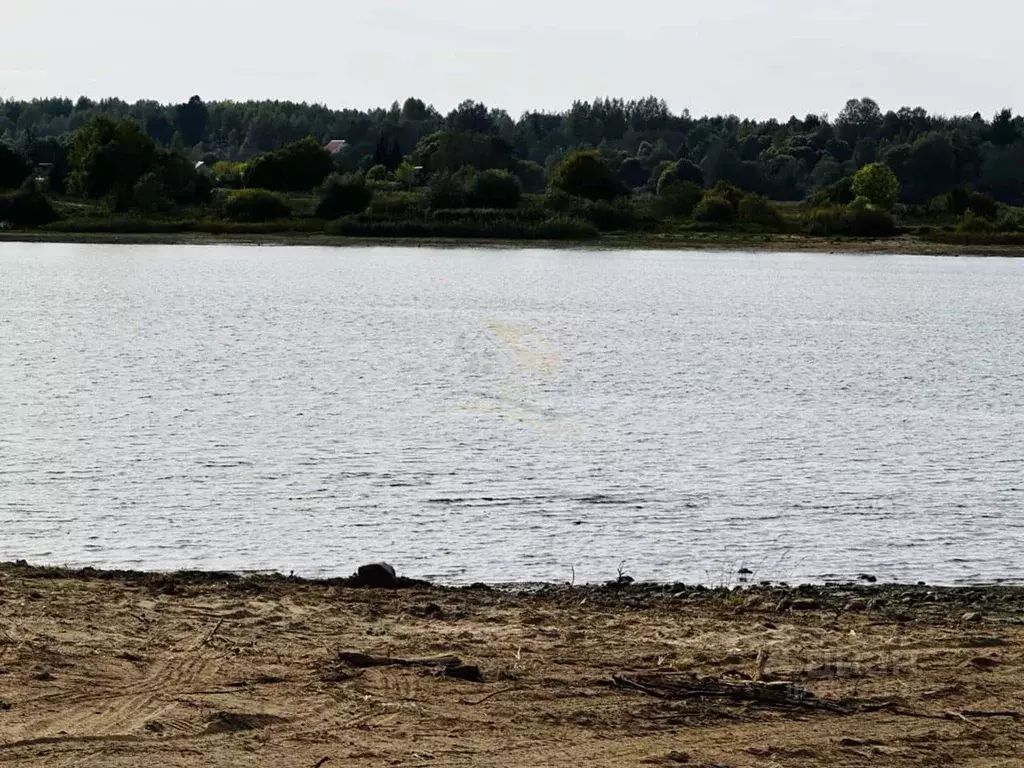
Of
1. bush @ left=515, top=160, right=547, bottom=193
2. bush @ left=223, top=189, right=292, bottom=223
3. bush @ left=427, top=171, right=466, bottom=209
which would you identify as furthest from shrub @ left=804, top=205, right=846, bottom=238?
bush @ left=515, top=160, right=547, bottom=193

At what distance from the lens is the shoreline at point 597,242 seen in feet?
380

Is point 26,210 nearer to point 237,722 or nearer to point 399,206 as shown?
point 399,206

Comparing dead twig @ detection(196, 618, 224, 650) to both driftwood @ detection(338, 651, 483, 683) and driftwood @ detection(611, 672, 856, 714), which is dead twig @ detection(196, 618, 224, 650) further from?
driftwood @ detection(611, 672, 856, 714)

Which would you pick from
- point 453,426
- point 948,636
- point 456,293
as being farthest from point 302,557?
point 456,293

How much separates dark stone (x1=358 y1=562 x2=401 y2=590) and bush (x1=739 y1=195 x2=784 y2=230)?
10976 cm

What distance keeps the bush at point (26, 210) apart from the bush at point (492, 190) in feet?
102

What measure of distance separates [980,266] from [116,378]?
90.4 meters

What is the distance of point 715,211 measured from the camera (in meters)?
121

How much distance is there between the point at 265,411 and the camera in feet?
99.0

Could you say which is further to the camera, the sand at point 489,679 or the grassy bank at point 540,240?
the grassy bank at point 540,240

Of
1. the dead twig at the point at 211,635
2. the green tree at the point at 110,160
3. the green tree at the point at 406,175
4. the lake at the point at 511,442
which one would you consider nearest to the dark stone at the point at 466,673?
the dead twig at the point at 211,635

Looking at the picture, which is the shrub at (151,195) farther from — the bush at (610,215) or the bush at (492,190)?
the bush at (610,215)

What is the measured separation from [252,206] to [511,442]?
92.8m

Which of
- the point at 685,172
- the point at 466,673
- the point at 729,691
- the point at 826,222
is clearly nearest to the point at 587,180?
the point at 826,222
